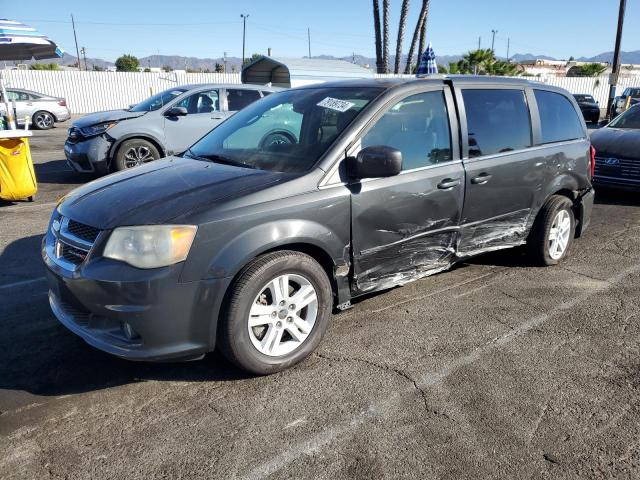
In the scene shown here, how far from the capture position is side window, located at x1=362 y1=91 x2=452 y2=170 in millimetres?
3611

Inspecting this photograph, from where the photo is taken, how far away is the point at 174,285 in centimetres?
274

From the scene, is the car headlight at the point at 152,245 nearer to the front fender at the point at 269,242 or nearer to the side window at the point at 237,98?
the front fender at the point at 269,242

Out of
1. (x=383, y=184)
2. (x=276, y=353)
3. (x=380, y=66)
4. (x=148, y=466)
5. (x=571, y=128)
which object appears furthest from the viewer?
(x=380, y=66)

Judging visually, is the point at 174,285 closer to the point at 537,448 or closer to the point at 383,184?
the point at 383,184

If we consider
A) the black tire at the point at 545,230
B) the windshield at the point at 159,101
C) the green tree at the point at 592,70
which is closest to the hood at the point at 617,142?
the black tire at the point at 545,230

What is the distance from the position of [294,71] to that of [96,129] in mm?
10233

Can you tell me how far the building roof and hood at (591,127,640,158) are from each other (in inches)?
425

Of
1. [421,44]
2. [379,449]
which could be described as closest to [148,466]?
[379,449]

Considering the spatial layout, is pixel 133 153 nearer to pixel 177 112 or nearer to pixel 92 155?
pixel 92 155

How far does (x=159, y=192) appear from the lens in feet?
10.3

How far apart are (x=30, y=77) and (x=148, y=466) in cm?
2983

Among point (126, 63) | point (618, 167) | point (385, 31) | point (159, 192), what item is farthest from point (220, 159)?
point (126, 63)

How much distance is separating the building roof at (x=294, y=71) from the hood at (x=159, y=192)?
581 inches

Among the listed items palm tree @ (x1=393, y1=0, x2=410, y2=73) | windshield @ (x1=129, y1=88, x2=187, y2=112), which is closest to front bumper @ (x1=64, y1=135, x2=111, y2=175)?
windshield @ (x1=129, y1=88, x2=187, y2=112)
